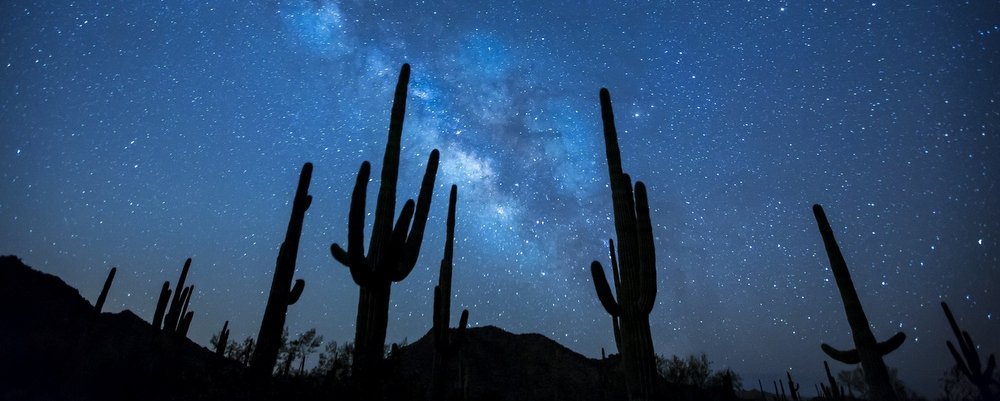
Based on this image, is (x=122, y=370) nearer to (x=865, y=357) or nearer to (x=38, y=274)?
(x=38, y=274)

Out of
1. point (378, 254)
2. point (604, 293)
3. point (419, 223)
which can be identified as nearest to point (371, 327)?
point (378, 254)

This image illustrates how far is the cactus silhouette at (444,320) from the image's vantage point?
1144 centimetres

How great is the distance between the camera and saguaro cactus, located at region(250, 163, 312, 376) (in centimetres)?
824

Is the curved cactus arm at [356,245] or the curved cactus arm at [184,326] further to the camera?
the curved cactus arm at [184,326]

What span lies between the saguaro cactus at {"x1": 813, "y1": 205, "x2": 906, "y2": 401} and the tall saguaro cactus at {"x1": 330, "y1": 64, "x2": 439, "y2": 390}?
9164mm

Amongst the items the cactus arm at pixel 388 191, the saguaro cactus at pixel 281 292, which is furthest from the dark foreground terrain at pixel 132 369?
the cactus arm at pixel 388 191

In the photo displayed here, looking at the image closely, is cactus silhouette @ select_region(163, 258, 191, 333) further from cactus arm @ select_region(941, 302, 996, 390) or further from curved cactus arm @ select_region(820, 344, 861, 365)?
cactus arm @ select_region(941, 302, 996, 390)

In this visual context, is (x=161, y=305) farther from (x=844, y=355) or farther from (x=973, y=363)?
(x=973, y=363)

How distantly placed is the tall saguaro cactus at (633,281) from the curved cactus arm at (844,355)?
610 cm

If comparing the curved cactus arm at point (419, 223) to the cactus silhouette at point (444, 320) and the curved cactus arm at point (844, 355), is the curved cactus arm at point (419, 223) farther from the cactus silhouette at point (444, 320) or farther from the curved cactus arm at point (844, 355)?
the curved cactus arm at point (844, 355)

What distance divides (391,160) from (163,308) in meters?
16.0

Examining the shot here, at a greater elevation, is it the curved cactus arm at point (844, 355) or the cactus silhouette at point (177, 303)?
the cactus silhouette at point (177, 303)

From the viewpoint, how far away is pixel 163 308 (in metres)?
18.6

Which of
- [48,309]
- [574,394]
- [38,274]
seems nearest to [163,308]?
[48,309]
